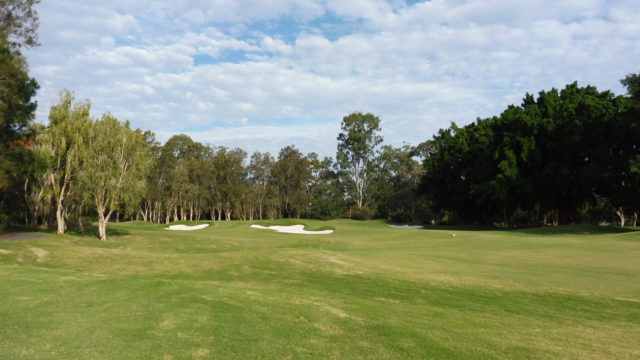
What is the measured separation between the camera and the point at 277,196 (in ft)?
326

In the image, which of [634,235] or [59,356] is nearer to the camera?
[59,356]

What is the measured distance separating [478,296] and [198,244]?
25842 mm

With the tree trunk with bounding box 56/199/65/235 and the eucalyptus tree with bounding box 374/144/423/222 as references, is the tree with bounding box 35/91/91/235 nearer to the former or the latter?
the tree trunk with bounding box 56/199/65/235

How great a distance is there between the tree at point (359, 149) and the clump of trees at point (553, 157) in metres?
30.3

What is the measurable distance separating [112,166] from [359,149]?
65.7 meters

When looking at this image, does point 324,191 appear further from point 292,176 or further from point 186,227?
point 186,227

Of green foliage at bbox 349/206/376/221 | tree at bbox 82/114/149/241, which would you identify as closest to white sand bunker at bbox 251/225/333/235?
tree at bbox 82/114/149/241

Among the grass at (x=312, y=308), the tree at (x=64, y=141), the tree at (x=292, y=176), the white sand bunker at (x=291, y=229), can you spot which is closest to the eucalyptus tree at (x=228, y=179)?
the tree at (x=292, y=176)

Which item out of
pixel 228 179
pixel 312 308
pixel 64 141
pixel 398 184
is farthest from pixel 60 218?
pixel 398 184

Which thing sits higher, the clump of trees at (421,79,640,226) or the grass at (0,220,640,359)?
the clump of trees at (421,79,640,226)

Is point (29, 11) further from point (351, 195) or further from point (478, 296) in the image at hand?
point (351, 195)

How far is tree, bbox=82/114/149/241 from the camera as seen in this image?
117ft

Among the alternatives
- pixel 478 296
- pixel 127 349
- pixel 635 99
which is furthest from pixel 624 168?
pixel 127 349

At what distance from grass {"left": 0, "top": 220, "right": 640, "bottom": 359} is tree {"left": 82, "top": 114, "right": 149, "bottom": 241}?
1162 cm
